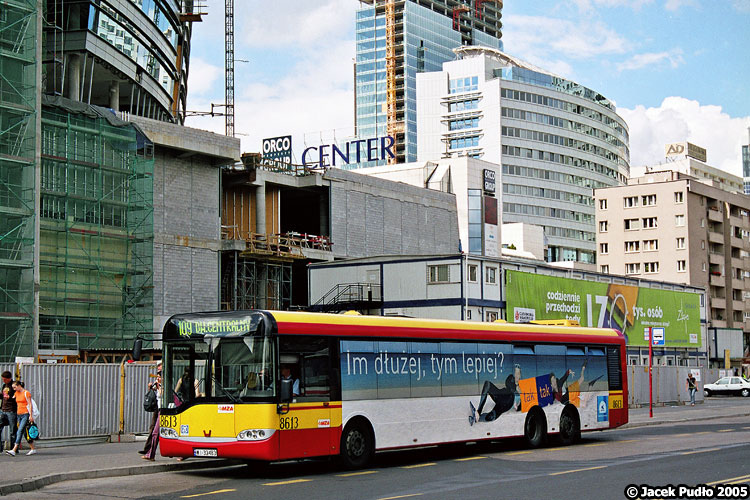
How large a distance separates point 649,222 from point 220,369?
108m

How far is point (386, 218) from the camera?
7544 cm

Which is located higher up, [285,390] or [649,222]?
[649,222]

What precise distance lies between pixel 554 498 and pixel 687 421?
2339 cm

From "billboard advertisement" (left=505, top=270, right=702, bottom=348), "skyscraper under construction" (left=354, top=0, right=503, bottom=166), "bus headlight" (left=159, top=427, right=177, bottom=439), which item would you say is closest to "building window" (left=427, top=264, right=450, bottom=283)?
"billboard advertisement" (left=505, top=270, right=702, bottom=348)

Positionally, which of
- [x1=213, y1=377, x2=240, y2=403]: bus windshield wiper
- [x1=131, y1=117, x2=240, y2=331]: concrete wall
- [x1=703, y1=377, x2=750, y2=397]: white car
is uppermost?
[x1=131, y1=117, x2=240, y2=331]: concrete wall

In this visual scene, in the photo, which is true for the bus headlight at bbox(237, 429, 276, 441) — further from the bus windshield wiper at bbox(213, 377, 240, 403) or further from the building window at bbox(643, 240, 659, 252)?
the building window at bbox(643, 240, 659, 252)

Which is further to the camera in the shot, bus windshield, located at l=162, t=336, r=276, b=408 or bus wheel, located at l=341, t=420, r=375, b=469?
bus wheel, located at l=341, t=420, r=375, b=469

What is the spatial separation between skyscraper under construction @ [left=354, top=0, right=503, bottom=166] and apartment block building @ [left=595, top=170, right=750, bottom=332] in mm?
66929

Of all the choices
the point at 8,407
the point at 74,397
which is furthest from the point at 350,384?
the point at 74,397

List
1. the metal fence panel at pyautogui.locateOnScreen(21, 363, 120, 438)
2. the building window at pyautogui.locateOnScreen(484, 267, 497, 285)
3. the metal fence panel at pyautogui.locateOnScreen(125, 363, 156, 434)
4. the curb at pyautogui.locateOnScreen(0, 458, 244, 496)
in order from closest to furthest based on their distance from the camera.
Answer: the curb at pyautogui.locateOnScreen(0, 458, 244, 496) → the metal fence panel at pyautogui.locateOnScreen(21, 363, 120, 438) → the metal fence panel at pyautogui.locateOnScreen(125, 363, 156, 434) → the building window at pyautogui.locateOnScreen(484, 267, 497, 285)

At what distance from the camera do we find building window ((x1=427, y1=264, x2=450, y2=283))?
5631 cm

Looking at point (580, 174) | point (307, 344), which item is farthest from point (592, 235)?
point (307, 344)

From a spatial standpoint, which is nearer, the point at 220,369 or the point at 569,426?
the point at 220,369

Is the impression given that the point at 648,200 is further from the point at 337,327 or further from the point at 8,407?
the point at 8,407
